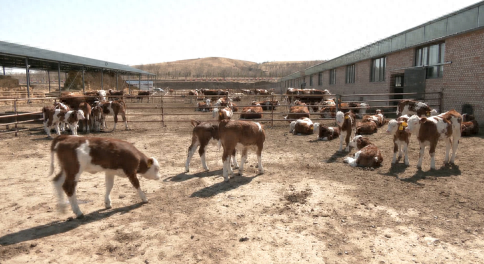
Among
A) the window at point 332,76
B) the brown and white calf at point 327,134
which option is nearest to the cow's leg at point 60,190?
the brown and white calf at point 327,134

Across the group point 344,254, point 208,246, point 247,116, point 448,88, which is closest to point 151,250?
point 208,246

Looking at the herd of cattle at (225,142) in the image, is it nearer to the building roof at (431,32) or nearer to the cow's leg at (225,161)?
the cow's leg at (225,161)

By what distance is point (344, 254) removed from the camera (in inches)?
143

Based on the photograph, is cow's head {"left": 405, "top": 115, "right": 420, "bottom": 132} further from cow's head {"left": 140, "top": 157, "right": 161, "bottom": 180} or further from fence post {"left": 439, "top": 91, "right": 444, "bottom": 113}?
fence post {"left": 439, "top": 91, "right": 444, "bottom": 113}

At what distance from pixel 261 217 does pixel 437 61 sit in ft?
48.2

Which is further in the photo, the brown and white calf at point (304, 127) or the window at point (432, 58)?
the window at point (432, 58)

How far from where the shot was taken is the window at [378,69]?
20.4m

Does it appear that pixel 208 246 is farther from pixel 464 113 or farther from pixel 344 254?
pixel 464 113

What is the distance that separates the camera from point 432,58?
1534 centimetres

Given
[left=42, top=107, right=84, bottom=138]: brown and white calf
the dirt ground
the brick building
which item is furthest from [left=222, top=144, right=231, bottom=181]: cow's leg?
the brick building

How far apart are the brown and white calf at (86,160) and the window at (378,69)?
1950 cm

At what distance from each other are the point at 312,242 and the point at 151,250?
6.76 ft

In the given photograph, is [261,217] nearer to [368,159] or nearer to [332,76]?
[368,159]

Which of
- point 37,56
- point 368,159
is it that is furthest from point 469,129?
point 37,56
